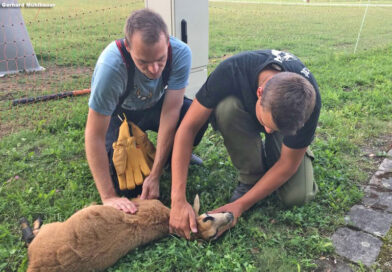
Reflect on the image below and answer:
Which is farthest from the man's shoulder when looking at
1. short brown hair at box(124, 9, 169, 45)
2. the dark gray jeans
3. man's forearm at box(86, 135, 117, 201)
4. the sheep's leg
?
the sheep's leg

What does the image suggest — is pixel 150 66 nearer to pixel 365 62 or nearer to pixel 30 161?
pixel 30 161

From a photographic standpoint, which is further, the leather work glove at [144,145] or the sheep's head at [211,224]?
the leather work glove at [144,145]

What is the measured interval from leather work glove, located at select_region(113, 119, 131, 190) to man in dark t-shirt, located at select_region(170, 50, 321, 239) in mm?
384

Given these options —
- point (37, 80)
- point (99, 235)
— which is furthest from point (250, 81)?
point (37, 80)

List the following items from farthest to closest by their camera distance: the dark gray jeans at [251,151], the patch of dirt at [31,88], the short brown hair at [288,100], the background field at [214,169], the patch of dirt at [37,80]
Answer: the patch of dirt at [37,80]
the patch of dirt at [31,88]
the dark gray jeans at [251,151]
the background field at [214,169]
the short brown hair at [288,100]

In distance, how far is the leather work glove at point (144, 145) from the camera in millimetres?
2562

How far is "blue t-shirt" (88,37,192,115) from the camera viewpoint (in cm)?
213

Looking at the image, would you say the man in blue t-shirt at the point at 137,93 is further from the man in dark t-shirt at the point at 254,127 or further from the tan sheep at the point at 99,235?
the man in dark t-shirt at the point at 254,127

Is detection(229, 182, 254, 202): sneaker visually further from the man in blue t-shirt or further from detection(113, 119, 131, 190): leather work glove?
detection(113, 119, 131, 190): leather work glove

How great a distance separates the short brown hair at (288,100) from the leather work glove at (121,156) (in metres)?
1.10

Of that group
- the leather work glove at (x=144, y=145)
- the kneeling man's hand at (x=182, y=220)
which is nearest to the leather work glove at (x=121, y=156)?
the leather work glove at (x=144, y=145)

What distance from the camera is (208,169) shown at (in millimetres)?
2969

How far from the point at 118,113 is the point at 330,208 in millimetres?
1761

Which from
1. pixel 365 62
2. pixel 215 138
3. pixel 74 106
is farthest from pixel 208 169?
pixel 365 62
